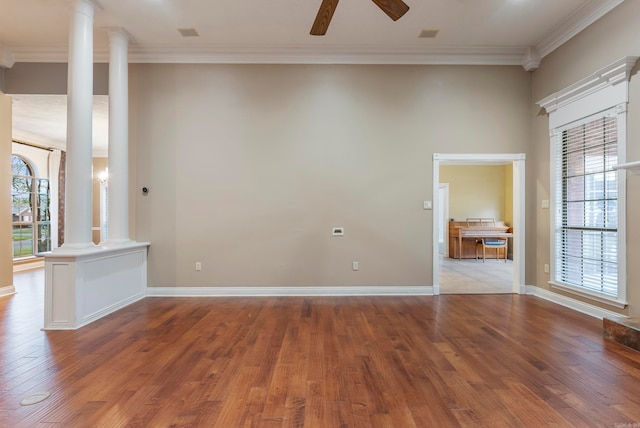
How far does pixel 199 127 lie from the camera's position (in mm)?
4520

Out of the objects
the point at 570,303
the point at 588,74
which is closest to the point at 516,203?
the point at 570,303

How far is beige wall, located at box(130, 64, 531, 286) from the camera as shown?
451 centimetres

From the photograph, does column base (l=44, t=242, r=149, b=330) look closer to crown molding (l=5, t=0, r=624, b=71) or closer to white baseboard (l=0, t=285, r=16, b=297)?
white baseboard (l=0, t=285, r=16, b=297)

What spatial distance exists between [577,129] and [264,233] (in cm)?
409

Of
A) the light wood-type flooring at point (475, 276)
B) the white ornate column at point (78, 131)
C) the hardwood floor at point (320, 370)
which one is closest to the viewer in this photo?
the hardwood floor at point (320, 370)

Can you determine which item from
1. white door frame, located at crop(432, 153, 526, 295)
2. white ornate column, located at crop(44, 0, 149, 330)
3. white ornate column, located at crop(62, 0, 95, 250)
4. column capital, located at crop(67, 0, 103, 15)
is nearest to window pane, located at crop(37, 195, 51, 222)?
white ornate column, located at crop(44, 0, 149, 330)

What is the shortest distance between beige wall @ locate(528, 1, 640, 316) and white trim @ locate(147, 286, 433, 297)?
1.81m

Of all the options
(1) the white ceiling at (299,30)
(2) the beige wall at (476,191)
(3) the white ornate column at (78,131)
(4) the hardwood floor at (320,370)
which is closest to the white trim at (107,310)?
(4) the hardwood floor at (320,370)

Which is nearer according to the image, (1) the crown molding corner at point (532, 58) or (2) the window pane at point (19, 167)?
(1) the crown molding corner at point (532, 58)

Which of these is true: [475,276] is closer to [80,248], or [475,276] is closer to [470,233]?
[470,233]

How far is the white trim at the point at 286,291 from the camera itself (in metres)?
4.50

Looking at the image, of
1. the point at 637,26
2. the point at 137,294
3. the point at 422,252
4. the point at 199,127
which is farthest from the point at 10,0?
the point at 637,26

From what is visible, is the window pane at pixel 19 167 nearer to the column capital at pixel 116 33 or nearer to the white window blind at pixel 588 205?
the column capital at pixel 116 33

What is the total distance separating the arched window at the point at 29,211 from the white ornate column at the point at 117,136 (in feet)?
16.4
